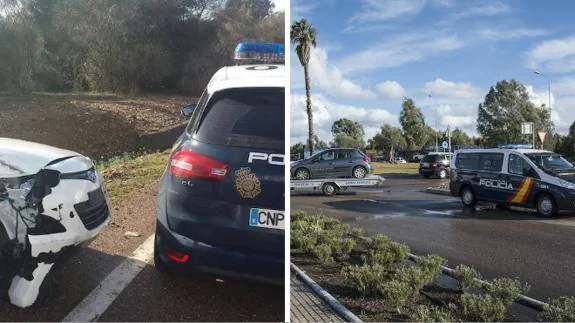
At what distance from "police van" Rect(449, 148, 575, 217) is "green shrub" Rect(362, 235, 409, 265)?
139 inches

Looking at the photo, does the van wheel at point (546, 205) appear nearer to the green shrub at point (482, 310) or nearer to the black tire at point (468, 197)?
the black tire at point (468, 197)

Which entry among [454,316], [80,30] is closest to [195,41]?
[80,30]

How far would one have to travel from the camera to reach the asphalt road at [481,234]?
3371 mm

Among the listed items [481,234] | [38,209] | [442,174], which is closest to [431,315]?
[38,209]

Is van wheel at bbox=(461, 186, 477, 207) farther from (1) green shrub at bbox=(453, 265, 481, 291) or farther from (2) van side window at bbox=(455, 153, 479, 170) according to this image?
(1) green shrub at bbox=(453, 265, 481, 291)


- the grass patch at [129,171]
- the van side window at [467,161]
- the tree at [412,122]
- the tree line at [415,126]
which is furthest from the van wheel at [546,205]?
the grass patch at [129,171]

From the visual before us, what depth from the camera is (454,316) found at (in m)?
2.26

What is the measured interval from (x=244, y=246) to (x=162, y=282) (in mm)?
369

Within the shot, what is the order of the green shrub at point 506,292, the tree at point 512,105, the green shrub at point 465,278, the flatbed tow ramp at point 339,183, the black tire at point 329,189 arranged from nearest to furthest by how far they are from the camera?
the green shrub at point 506,292
the green shrub at point 465,278
the tree at point 512,105
the flatbed tow ramp at point 339,183
the black tire at point 329,189

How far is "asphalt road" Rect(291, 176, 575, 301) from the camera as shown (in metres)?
3.37

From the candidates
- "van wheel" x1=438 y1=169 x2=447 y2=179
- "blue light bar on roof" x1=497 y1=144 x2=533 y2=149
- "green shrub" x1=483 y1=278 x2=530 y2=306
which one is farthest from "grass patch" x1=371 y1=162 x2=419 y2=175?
"van wheel" x1=438 y1=169 x2=447 y2=179

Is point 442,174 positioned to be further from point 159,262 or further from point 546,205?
point 159,262

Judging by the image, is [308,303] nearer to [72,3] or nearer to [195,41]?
[195,41]

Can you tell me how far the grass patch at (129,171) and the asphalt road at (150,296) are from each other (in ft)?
0.28
